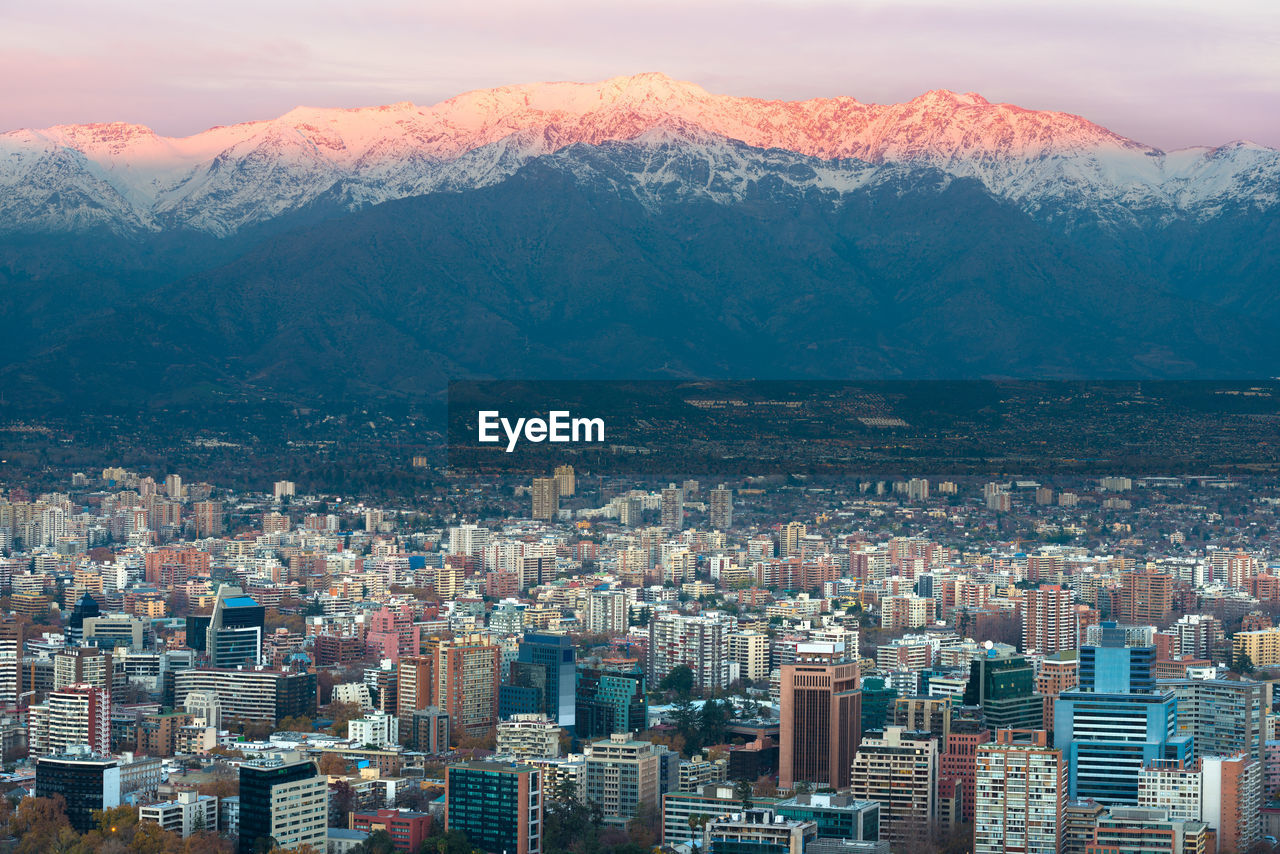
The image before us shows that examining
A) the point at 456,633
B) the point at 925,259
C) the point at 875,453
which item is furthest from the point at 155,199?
the point at 456,633

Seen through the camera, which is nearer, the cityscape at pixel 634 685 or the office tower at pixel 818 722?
the cityscape at pixel 634 685

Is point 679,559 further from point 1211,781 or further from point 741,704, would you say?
point 1211,781

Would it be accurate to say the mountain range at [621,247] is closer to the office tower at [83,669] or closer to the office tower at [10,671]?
the office tower at [10,671]

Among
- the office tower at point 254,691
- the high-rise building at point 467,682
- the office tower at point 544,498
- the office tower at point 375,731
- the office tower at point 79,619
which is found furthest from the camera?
the office tower at point 544,498

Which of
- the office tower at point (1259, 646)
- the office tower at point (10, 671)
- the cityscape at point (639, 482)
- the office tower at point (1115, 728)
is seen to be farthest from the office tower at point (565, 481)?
the office tower at point (1115, 728)

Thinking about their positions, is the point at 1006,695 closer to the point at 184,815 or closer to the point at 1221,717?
the point at 1221,717

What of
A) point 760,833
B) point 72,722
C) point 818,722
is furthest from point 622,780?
point 72,722

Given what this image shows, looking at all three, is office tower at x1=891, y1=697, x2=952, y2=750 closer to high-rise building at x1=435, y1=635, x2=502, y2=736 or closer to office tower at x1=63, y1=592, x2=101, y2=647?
high-rise building at x1=435, y1=635, x2=502, y2=736
